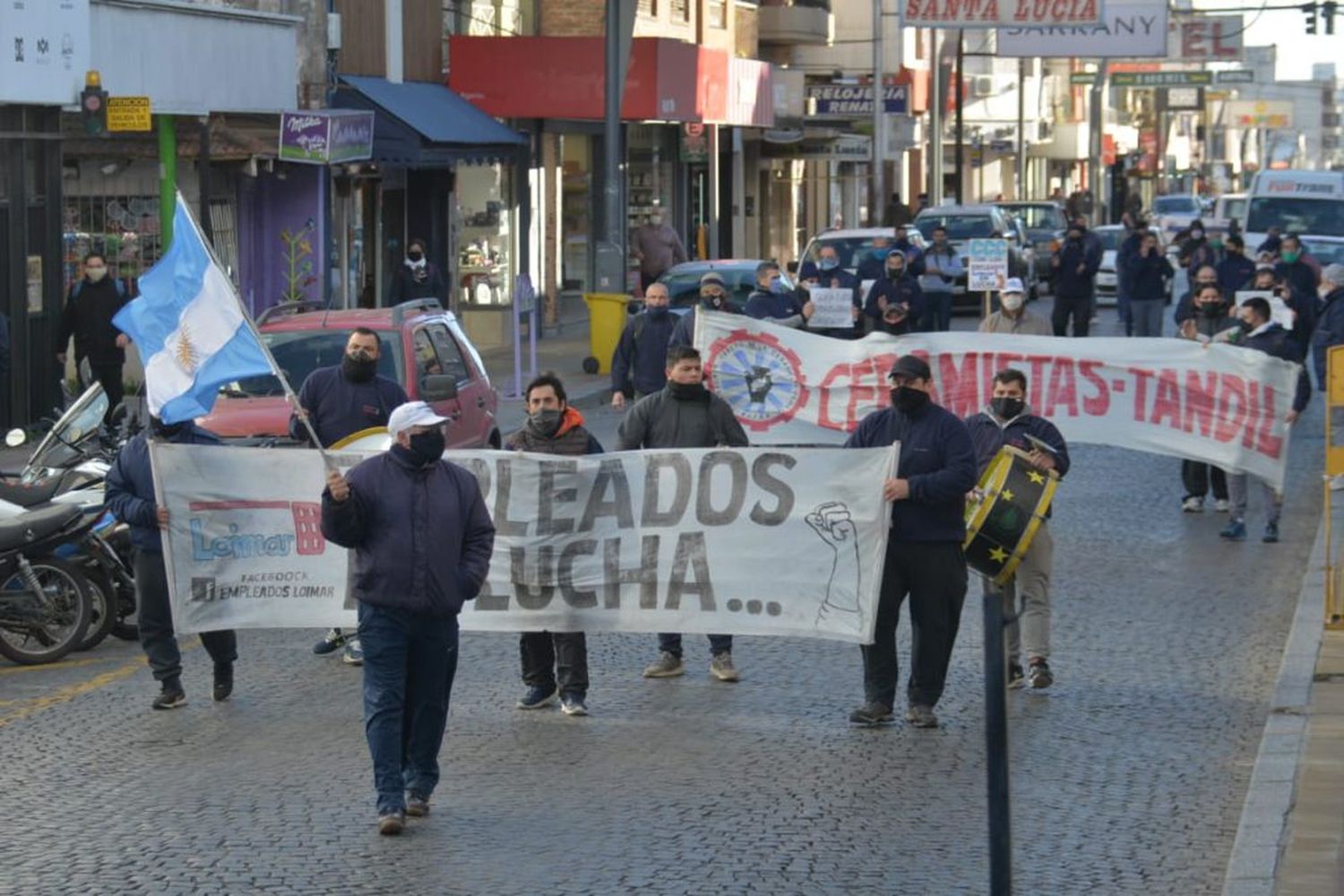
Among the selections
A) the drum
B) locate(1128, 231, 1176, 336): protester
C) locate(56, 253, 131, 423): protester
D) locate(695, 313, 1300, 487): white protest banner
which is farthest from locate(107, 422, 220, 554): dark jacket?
locate(1128, 231, 1176, 336): protester

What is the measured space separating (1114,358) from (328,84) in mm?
17033

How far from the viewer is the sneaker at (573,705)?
11.2m

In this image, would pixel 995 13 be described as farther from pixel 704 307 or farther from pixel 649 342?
Answer: pixel 649 342

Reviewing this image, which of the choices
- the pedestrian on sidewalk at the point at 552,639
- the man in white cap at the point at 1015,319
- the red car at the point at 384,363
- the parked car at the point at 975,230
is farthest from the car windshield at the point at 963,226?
the pedestrian on sidewalk at the point at 552,639

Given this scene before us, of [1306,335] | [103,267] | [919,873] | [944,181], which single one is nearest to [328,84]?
[103,267]

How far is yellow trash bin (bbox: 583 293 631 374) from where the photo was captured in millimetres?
31156

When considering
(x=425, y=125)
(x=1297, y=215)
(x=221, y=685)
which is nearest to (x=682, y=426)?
(x=221, y=685)

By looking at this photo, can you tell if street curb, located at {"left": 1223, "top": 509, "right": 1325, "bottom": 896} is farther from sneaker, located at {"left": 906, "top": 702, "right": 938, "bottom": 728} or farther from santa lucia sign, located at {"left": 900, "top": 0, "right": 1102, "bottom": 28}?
santa lucia sign, located at {"left": 900, "top": 0, "right": 1102, "bottom": 28}

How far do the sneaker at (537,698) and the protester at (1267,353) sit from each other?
7.05m

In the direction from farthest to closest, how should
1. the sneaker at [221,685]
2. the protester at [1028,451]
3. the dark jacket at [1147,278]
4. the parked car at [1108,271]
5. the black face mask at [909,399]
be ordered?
the parked car at [1108,271], the dark jacket at [1147,278], the protester at [1028,451], the sneaker at [221,685], the black face mask at [909,399]

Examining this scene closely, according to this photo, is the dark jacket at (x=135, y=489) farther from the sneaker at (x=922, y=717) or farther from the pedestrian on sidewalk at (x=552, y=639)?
the sneaker at (x=922, y=717)

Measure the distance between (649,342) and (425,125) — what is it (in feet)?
44.9

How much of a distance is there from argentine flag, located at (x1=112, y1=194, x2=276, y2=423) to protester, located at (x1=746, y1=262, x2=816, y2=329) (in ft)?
36.6

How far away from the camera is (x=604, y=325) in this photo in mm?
31578
